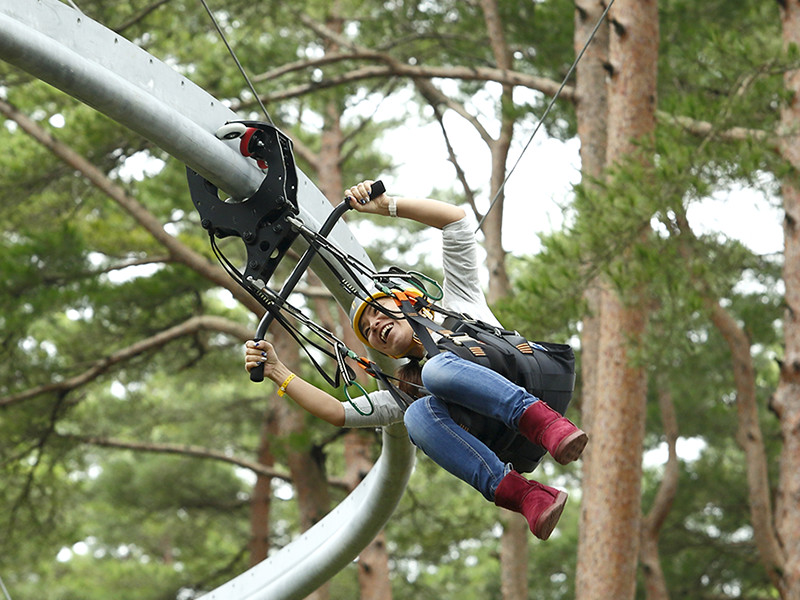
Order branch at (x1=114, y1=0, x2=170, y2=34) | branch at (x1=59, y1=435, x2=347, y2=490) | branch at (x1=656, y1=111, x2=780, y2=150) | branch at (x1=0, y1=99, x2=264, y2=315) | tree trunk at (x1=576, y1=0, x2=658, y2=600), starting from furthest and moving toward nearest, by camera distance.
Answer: branch at (x1=59, y1=435, x2=347, y2=490) → branch at (x1=0, y1=99, x2=264, y2=315) → branch at (x1=114, y1=0, x2=170, y2=34) → tree trunk at (x1=576, y1=0, x2=658, y2=600) → branch at (x1=656, y1=111, x2=780, y2=150)

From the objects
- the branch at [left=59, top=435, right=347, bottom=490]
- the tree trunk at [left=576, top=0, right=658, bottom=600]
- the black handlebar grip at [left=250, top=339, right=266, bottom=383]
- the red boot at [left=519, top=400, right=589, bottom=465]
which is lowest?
the red boot at [left=519, top=400, right=589, bottom=465]

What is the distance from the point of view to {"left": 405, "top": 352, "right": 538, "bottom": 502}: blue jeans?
11.6 ft

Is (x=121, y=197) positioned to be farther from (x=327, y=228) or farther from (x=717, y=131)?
(x=327, y=228)

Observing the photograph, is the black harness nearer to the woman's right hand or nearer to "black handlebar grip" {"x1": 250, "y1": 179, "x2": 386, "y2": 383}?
"black handlebar grip" {"x1": 250, "y1": 179, "x2": 386, "y2": 383}

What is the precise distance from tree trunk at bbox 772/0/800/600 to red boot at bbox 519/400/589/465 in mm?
4602

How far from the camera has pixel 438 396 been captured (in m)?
3.67

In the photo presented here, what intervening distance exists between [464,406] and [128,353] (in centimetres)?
771

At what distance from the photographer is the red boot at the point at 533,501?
11.3ft

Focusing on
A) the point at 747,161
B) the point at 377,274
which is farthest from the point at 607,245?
the point at 377,274

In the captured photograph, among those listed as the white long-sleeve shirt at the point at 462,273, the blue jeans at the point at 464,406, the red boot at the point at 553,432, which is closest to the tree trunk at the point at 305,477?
the white long-sleeve shirt at the point at 462,273

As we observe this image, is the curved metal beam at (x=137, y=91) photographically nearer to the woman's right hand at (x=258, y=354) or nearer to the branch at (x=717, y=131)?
the woman's right hand at (x=258, y=354)

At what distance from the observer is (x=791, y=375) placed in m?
7.65

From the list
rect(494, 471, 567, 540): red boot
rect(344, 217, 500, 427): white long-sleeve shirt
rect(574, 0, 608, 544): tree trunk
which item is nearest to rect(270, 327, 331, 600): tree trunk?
rect(574, 0, 608, 544): tree trunk

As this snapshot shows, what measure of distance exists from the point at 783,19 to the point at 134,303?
6852 mm
